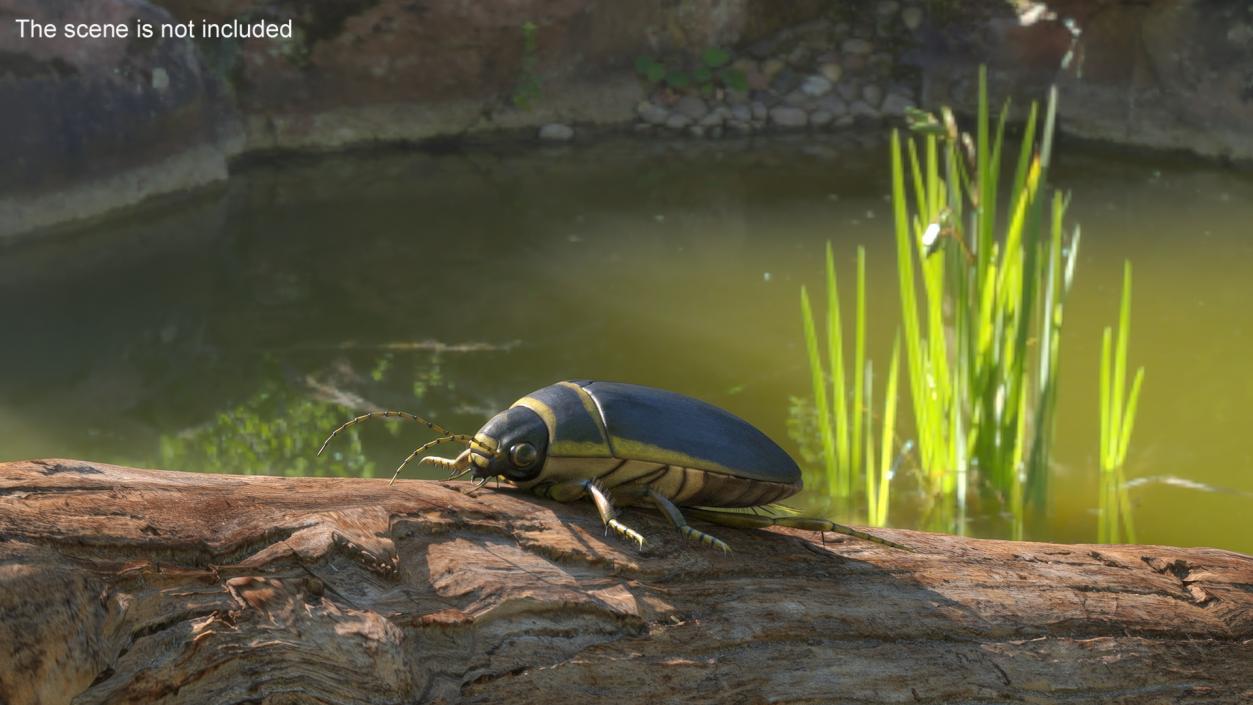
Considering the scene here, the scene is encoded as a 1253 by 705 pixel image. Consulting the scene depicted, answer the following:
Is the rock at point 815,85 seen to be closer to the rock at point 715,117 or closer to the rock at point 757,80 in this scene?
the rock at point 757,80

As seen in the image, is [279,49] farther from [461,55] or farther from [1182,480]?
[1182,480]

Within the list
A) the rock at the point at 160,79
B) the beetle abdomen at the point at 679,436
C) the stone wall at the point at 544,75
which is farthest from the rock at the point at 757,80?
the beetle abdomen at the point at 679,436

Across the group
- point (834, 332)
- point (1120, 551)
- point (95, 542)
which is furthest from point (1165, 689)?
point (834, 332)

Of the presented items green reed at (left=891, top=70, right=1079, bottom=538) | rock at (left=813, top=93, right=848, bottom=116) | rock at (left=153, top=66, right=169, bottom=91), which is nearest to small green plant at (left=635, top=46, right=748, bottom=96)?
rock at (left=813, top=93, right=848, bottom=116)

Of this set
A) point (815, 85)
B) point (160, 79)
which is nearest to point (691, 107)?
point (815, 85)

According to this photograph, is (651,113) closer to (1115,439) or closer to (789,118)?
(789,118)

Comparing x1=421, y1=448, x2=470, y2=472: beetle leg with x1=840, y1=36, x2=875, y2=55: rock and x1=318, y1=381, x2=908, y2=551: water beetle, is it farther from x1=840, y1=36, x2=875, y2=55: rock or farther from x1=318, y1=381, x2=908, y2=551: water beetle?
x1=840, y1=36, x2=875, y2=55: rock
